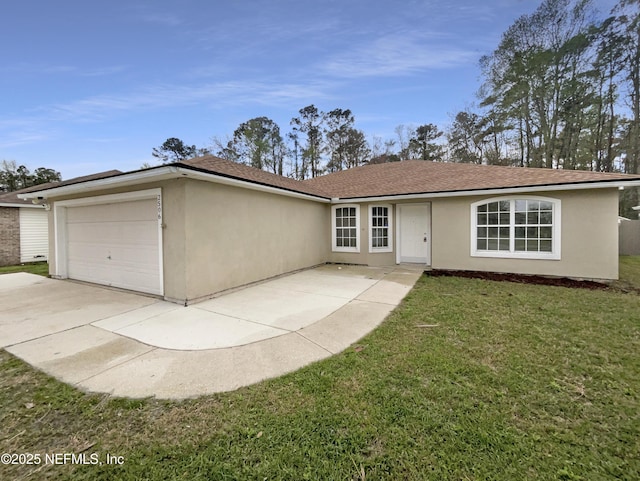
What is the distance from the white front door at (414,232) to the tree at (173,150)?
1137 inches

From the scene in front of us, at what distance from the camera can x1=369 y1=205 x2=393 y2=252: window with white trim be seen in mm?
10992

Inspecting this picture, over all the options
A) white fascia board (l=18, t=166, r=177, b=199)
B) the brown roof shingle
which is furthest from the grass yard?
the brown roof shingle

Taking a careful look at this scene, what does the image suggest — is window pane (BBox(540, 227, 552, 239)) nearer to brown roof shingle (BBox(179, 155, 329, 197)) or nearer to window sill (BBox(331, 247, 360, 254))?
window sill (BBox(331, 247, 360, 254))

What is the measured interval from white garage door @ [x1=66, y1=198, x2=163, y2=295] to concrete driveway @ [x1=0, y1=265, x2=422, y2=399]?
0.45 meters

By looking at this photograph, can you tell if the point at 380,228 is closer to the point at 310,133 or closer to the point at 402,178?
the point at 402,178

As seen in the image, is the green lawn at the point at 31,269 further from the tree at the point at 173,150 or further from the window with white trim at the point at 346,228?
the tree at the point at 173,150

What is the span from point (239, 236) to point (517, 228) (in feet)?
28.1

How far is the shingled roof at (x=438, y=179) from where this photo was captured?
8154 mm

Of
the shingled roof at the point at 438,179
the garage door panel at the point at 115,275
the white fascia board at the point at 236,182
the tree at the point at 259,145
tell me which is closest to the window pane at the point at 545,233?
the shingled roof at the point at 438,179

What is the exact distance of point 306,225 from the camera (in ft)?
33.8

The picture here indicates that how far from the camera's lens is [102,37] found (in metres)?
8.99

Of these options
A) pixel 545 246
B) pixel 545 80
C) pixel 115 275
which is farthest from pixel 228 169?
pixel 545 80

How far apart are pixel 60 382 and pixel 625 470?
16.7 feet

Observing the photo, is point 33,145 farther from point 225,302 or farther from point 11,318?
point 225,302
